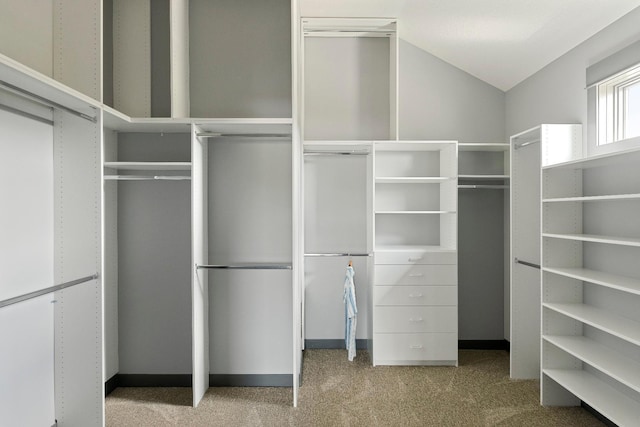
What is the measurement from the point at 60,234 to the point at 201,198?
0.91 metres

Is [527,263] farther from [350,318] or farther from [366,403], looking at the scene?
[366,403]

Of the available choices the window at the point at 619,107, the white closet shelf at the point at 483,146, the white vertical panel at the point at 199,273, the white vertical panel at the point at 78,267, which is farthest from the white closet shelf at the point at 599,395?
the white vertical panel at the point at 78,267

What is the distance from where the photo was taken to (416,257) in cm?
365

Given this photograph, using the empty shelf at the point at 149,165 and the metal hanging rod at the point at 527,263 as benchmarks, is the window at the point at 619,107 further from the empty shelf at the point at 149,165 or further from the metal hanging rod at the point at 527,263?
the empty shelf at the point at 149,165

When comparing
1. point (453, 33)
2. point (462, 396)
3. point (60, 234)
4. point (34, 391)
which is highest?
point (453, 33)

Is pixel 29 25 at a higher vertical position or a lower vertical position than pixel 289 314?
higher

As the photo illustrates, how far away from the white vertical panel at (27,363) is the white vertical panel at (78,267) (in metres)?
0.06

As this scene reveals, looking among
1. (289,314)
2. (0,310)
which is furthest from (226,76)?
(0,310)

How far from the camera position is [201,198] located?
301 cm

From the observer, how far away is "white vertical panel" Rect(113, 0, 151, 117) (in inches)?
122

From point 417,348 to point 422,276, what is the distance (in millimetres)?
→ 620

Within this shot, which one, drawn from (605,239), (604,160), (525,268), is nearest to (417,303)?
(525,268)

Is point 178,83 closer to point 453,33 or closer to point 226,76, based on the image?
point 226,76

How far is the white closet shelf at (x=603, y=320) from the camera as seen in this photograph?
2.20 metres
